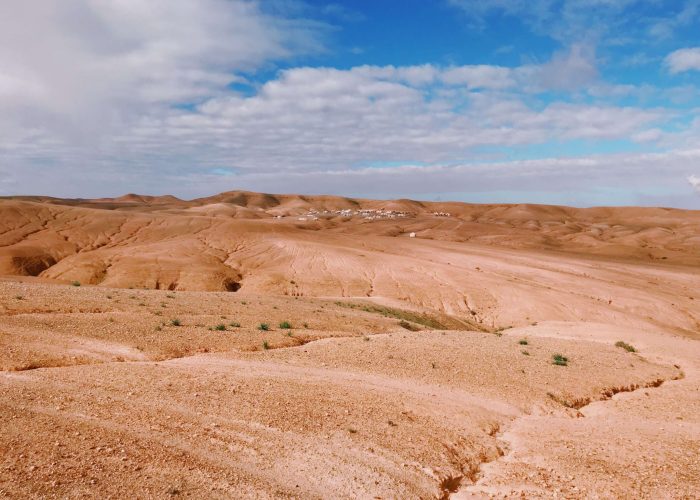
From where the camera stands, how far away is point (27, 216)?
8138 cm

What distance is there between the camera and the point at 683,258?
9481 cm

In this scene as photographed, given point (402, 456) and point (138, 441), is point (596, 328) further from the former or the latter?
point (138, 441)

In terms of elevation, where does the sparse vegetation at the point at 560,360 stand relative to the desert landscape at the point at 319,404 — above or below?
below

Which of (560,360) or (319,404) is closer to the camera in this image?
(319,404)

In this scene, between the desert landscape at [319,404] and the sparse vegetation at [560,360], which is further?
the sparse vegetation at [560,360]

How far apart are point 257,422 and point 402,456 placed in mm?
2980

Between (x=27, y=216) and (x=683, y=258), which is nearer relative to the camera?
(x=27, y=216)

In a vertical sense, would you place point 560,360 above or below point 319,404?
below

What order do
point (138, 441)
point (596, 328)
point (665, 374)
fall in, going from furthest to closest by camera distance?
point (596, 328) < point (665, 374) < point (138, 441)

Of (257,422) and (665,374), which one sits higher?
Result: (257,422)

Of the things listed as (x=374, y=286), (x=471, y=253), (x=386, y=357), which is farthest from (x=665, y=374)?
(x=471, y=253)

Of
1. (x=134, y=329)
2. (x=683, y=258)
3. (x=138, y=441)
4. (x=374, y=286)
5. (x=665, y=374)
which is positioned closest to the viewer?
(x=138, y=441)

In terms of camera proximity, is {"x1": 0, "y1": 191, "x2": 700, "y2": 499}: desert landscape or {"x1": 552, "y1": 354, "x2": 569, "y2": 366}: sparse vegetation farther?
{"x1": 552, "y1": 354, "x2": 569, "y2": 366}: sparse vegetation

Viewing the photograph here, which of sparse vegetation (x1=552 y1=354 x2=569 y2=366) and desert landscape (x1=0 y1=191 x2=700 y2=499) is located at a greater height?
desert landscape (x1=0 y1=191 x2=700 y2=499)
